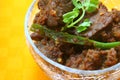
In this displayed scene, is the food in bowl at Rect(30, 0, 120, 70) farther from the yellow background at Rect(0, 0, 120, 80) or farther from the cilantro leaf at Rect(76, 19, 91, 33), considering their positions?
the yellow background at Rect(0, 0, 120, 80)

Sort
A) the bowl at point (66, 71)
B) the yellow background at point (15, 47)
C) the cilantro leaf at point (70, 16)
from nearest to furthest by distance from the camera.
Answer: the bowl at point (66, 71), the cilantro leaf at point (70, 16), the yellow background at point (15, 47)

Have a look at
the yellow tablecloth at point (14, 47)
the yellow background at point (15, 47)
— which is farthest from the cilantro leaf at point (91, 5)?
the yellow tablecloth at point (14, 47)

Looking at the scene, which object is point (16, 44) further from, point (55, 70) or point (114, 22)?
point (114, 22)

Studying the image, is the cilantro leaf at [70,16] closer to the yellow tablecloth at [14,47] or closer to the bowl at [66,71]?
the bowl at [66,71]

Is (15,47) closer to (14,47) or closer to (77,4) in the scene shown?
(14,47)

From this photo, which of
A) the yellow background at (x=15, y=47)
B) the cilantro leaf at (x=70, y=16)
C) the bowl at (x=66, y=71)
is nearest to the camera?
the bowl at (x=66, y=71)

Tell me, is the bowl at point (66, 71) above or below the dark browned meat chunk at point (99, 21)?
below

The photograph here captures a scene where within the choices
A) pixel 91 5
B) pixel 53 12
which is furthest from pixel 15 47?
pixel 91 5
